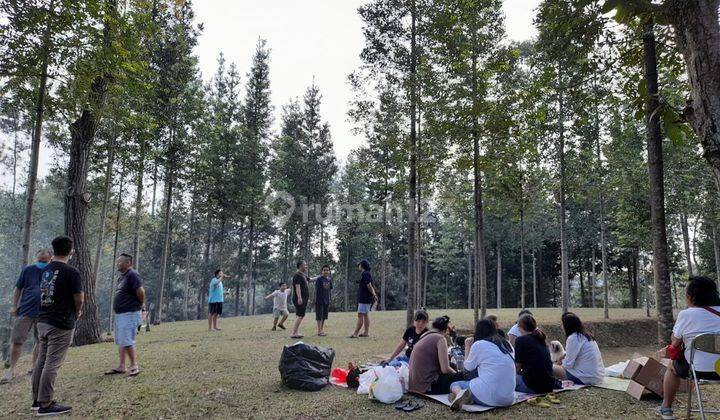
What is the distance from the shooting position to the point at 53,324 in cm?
559

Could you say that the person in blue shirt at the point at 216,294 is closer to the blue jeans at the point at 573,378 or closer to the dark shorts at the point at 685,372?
the blue jeans at the point at 573,378

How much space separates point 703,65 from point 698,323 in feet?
8.95

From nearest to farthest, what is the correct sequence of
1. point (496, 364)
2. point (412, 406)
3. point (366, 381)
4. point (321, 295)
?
point (496, 364)
point (412, 406)
point (366, 381)
point (321, 295)

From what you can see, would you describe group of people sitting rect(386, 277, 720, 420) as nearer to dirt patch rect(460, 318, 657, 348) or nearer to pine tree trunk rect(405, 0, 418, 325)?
pine tree trunk rect(405, 0, 418, 325)

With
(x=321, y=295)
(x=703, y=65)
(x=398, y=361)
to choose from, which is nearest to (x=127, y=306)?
(x=398, y=361)

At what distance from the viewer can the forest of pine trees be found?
7664mm

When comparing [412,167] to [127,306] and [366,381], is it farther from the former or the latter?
[127,306]

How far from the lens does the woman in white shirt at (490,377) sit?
18.2 ft

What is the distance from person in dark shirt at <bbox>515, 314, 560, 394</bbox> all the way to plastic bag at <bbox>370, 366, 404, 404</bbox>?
1.87 meters

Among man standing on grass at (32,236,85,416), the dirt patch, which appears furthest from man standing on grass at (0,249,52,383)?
the dirt patch

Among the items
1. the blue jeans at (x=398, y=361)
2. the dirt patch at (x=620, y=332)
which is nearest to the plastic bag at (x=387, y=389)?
the blue jeans at (x=398, y=361)

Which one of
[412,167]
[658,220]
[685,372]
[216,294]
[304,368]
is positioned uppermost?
[412,167]

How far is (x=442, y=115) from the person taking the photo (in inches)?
479

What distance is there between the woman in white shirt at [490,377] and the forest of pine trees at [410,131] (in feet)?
10.8
